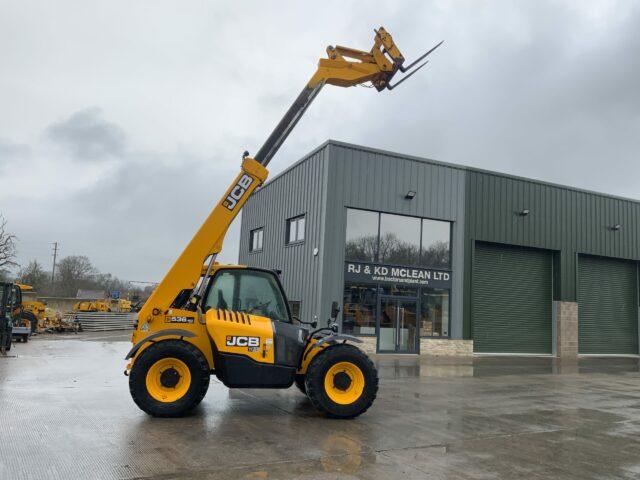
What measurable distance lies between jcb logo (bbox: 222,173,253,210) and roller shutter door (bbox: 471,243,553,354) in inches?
581

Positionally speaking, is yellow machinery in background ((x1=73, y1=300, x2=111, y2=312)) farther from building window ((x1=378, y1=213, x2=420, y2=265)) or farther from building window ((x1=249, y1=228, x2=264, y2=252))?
building window ((x1=378, y1=213, x2=420, y2=265))

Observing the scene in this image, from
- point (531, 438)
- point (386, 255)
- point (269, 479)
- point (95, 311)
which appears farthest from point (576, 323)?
point (95, 311)

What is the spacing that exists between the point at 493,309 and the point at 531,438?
15.7m

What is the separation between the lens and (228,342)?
7.32m

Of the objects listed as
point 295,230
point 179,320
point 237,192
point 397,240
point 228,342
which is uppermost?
point 295,230

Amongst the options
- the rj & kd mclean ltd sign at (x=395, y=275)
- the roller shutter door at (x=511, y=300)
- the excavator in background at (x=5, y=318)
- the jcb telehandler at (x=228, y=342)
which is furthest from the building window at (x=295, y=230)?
the jcb telehandler at (x=228, y=342)

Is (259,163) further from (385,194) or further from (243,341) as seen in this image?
(385,194)

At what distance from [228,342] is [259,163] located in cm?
302

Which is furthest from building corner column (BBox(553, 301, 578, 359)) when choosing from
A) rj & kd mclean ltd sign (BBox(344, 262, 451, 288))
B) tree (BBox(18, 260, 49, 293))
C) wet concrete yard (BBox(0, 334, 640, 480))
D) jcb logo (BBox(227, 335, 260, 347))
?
tree (BBox(18, 260, 49, 293))

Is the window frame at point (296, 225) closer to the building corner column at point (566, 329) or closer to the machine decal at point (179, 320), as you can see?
the building corner column at point (566, 329)

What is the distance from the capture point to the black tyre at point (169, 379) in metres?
7.15

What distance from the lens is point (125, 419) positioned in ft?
23.2

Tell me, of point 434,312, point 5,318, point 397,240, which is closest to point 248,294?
point 5,318

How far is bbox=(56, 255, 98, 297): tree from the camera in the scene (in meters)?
65.4
